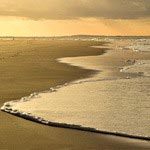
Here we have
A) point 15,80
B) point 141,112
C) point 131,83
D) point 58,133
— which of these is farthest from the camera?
point 15,80

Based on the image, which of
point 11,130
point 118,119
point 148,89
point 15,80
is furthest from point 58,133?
point 15,80

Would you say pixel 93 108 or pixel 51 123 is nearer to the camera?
pixel 51 123

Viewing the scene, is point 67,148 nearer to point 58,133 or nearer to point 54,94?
point 58,133

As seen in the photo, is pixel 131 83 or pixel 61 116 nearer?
pixel 61 116

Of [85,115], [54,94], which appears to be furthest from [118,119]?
[54,94]

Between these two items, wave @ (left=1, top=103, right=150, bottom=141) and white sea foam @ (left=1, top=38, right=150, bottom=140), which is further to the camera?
white sea foam @ (left=1, top=38, right=150, bottom=140)

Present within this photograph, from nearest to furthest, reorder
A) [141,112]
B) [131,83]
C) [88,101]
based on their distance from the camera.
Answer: [141,112] < [88,101] < [131,83]

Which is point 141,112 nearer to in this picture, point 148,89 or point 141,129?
point 141,129

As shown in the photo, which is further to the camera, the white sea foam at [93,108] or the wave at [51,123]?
the white sea foam at [93,108]
